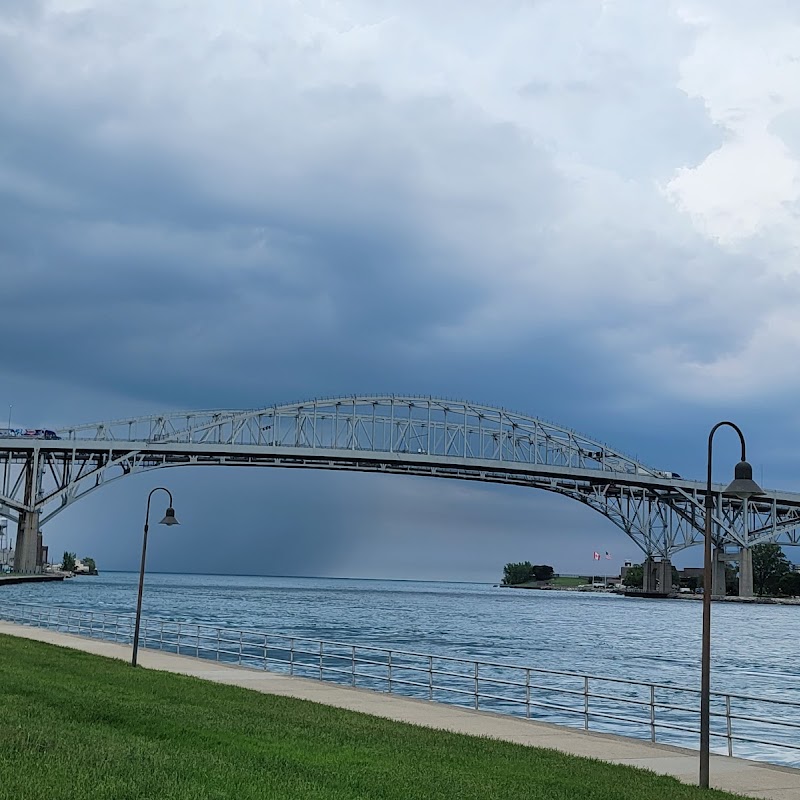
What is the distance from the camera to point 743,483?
13.9 m

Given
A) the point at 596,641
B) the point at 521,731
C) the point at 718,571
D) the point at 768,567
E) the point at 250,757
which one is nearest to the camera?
the point at 250,757

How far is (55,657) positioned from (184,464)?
9261cm

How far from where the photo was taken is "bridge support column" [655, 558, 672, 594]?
487ft

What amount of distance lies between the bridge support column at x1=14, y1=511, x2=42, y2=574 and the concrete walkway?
90699mm

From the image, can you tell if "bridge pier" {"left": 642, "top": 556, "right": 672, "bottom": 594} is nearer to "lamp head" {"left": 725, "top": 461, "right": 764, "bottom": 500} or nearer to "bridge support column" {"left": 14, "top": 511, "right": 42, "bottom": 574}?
"bridge support column" {"left": 14, "top": 511, "right": 42, "bottom": 574}

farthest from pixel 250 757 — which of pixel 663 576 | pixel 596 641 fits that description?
pixel 663 576

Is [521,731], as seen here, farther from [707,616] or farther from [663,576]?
[663,576]

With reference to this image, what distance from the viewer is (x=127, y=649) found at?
33.8 metres

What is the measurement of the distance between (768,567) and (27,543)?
125295 millimetres

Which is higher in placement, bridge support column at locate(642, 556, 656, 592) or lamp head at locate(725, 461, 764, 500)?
lamp head at locate(725, 461, 764, 500)

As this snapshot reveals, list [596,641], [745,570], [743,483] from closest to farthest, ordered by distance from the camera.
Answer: [743,483]
[596,641]
[745,570]

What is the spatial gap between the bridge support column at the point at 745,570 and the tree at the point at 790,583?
42972 mm

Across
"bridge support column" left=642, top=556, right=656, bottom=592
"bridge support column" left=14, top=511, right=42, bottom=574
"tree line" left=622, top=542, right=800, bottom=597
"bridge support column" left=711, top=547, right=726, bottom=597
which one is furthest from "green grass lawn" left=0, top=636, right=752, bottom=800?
"tree line" left=622, top=542, right=800, bottom=597

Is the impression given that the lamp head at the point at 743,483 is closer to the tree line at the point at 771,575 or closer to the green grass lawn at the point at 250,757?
the green grass lawn at the point at 250,757
